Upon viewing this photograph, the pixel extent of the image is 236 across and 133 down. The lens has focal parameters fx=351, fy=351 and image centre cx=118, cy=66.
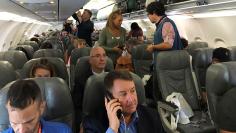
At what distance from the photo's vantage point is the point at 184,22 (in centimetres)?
942

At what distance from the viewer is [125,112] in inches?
101

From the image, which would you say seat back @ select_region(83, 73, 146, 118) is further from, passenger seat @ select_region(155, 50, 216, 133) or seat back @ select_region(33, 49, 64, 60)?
seat back @ select_region(33, 49, 64, 60)

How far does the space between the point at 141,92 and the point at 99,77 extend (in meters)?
0.41

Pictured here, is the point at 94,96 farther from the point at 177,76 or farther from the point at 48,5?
the point at 48,5

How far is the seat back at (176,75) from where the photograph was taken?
4.73 metres

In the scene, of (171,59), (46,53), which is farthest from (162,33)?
(46,53)

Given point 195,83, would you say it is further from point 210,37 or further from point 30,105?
point 210,37

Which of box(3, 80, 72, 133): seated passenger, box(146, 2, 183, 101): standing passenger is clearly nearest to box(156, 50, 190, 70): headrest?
box(146, 2, 183, 101): standing passenger

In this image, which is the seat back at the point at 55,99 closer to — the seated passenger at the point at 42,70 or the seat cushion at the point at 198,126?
the seated passenger at the point at 42,70

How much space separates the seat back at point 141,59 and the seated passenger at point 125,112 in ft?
11.8

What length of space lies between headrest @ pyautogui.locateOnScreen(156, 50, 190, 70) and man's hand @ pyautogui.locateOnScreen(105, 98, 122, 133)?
231 cm

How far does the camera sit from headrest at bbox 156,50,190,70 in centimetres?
471

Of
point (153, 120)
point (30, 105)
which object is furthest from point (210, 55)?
point (30, 105)

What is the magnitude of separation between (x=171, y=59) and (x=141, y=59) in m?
1.59
